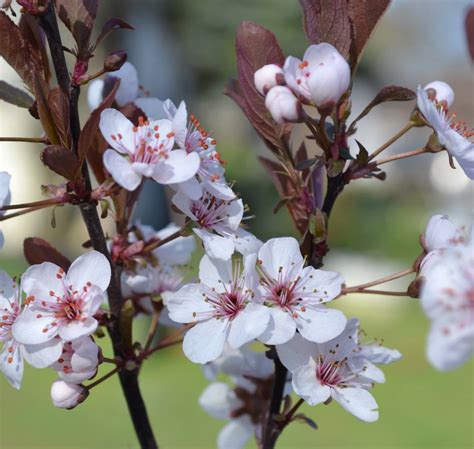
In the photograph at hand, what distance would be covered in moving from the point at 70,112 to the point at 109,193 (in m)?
0.08

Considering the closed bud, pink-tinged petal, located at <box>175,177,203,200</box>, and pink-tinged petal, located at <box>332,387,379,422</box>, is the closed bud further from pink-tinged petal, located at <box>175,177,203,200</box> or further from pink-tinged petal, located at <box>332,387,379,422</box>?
pink-tinged petal, located at <box>332,387,379,422</box>

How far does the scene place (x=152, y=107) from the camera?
0.81m

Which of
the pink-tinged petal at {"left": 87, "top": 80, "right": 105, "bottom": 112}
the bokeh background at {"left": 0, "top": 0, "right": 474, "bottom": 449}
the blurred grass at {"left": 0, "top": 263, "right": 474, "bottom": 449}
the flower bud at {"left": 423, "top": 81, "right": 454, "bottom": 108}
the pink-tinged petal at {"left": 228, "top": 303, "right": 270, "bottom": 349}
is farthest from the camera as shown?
the bokeh background at {"left": 0, "top": 0, "right": 474, "bottom": 449}

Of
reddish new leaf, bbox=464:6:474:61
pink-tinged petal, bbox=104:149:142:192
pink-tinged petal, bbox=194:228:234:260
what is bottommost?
pink-tinged petal, bbox=194:228:234:260

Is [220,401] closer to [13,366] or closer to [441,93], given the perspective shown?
[13,366]

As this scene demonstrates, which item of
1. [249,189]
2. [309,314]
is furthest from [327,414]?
[249,189]

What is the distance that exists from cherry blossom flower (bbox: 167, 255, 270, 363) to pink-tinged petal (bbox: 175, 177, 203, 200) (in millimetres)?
64

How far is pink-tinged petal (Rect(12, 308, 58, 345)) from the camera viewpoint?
0.63m

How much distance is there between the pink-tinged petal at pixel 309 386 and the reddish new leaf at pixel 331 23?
0.31m

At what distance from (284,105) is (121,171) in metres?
0.16

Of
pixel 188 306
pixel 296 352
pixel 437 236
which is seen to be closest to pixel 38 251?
pixel 188 306

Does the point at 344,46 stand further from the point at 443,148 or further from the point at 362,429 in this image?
the point at 362,429

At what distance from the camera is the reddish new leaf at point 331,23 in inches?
26.8

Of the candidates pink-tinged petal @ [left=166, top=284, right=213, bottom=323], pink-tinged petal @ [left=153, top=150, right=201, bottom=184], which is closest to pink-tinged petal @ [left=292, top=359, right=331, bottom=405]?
pink-tinged petal @ [left=166, top=284, right=213, bottom=323]
